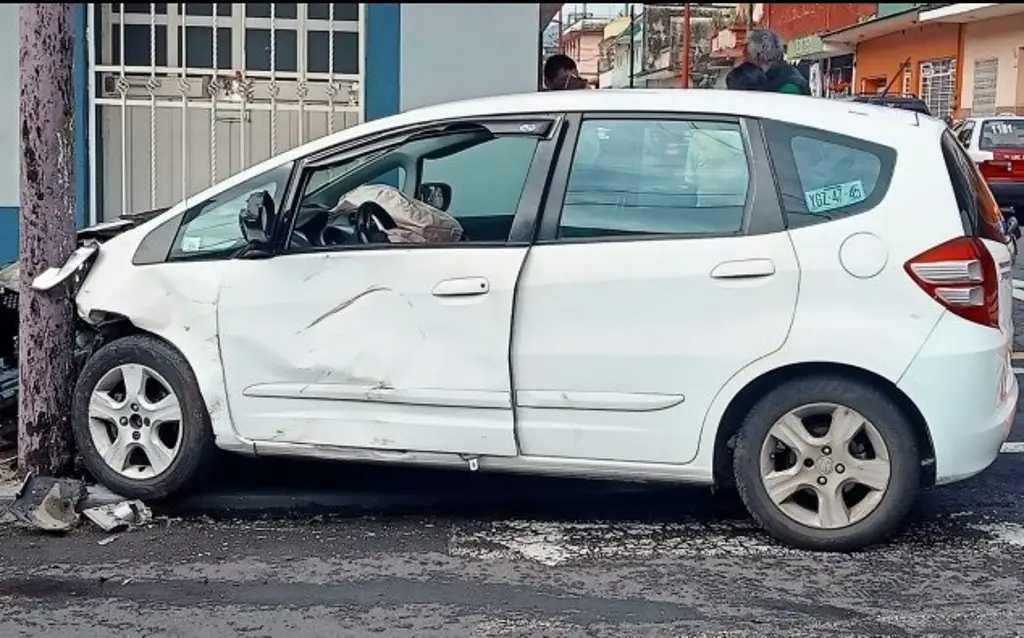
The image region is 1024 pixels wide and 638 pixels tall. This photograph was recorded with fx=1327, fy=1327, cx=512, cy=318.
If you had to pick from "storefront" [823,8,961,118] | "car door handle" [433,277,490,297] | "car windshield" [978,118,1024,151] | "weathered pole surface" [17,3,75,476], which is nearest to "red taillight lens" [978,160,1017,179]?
"car windshield" [978,118,1024,151]

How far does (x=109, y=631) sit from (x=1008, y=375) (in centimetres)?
337

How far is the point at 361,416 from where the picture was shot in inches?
199

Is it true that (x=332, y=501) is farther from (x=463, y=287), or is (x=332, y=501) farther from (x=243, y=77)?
(x=243, y=77)

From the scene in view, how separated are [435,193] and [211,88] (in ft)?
13.1

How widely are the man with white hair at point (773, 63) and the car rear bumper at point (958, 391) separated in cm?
339

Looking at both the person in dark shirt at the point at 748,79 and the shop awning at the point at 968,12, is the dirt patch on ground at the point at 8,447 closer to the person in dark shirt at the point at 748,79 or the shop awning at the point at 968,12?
the person in dark shirt at the point at 748,79

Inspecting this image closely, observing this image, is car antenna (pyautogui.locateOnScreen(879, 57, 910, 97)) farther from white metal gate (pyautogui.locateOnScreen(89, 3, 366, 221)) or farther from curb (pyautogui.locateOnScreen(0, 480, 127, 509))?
curb (pyautogui.locateOnScreen(0, 480, 127, 509))

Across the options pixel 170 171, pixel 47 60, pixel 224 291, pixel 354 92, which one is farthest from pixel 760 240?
pixel 170 171

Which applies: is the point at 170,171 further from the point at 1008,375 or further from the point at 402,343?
the point at 1008,375

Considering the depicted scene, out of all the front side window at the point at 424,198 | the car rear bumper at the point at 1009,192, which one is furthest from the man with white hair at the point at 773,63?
the car rear bumper at the point at 1009,192

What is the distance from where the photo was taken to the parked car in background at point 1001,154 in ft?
59.8

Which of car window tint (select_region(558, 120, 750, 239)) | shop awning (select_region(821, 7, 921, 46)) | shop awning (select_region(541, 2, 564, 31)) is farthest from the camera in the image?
shop awning (select_region(821, 7, 921, 46))

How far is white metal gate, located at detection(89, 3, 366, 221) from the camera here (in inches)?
349

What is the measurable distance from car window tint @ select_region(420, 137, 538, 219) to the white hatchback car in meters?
0.01
